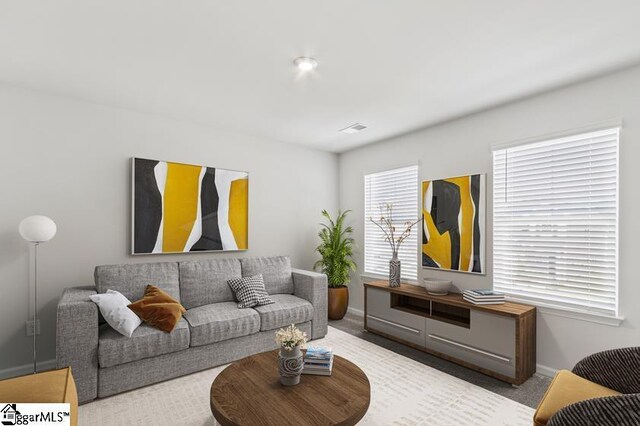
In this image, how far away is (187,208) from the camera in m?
3.88

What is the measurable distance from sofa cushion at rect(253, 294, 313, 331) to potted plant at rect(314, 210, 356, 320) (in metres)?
0.92

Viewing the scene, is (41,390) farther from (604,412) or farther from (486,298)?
(486,298)

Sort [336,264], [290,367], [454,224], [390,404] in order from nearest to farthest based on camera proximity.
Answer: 1. [290,367]
2. [390,404]
3. [454,224]
4. [336,264]

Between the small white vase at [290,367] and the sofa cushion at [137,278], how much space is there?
185 centimetres

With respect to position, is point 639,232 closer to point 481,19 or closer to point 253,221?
point 481,19

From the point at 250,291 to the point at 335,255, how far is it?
1.62m

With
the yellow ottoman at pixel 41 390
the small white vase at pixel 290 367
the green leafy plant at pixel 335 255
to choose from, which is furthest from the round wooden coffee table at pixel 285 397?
the green leafy plant at pixel 335 255

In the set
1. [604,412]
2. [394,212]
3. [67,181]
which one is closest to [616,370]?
[604,412]

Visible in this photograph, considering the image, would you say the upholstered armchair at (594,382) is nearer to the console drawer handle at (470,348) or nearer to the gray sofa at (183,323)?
the console drawer handle at (470,348)

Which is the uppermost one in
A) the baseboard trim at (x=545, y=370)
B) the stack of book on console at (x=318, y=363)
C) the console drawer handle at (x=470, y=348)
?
the stack of book on console at (x=318, y=363)

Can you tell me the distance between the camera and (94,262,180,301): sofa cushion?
304cm

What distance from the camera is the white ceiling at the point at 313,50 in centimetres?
191

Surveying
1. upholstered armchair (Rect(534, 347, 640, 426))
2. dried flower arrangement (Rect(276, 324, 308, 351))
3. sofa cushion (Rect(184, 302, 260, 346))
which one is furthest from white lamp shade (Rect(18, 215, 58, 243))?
upholstered armchair (Rect(534, 347, 640, 426))

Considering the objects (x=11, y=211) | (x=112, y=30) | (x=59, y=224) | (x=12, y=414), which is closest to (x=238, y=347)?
(x=12, y=414)
